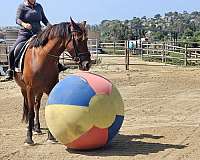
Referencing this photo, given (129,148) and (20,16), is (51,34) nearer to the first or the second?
(20,16)

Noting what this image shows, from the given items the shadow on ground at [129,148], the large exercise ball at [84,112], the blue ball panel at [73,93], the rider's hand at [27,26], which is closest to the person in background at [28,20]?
the rider's hand at [27,26]

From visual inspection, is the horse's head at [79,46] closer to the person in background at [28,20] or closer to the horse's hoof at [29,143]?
the person in background at [28,20]

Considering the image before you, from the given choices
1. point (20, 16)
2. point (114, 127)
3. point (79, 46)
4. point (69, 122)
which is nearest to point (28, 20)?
point (20, 16)

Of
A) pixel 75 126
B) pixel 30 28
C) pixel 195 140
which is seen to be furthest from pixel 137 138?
pixel 30 28

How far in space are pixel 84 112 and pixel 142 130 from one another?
2237 millimetres

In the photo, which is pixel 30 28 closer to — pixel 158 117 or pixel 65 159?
pixel 65 159

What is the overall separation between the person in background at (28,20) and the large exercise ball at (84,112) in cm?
154

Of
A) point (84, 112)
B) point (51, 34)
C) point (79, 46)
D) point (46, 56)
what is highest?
point (51, 34)

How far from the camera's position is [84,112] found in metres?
6.65

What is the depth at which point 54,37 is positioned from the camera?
7.53 meters

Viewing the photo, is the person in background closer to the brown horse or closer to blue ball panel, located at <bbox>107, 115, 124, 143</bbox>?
the brown horse

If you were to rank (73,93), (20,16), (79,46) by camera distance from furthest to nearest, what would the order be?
(20,16)
(79,46)
(73,93)

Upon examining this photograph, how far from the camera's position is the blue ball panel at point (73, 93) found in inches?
265

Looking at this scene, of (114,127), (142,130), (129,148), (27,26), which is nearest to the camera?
(114,127)
